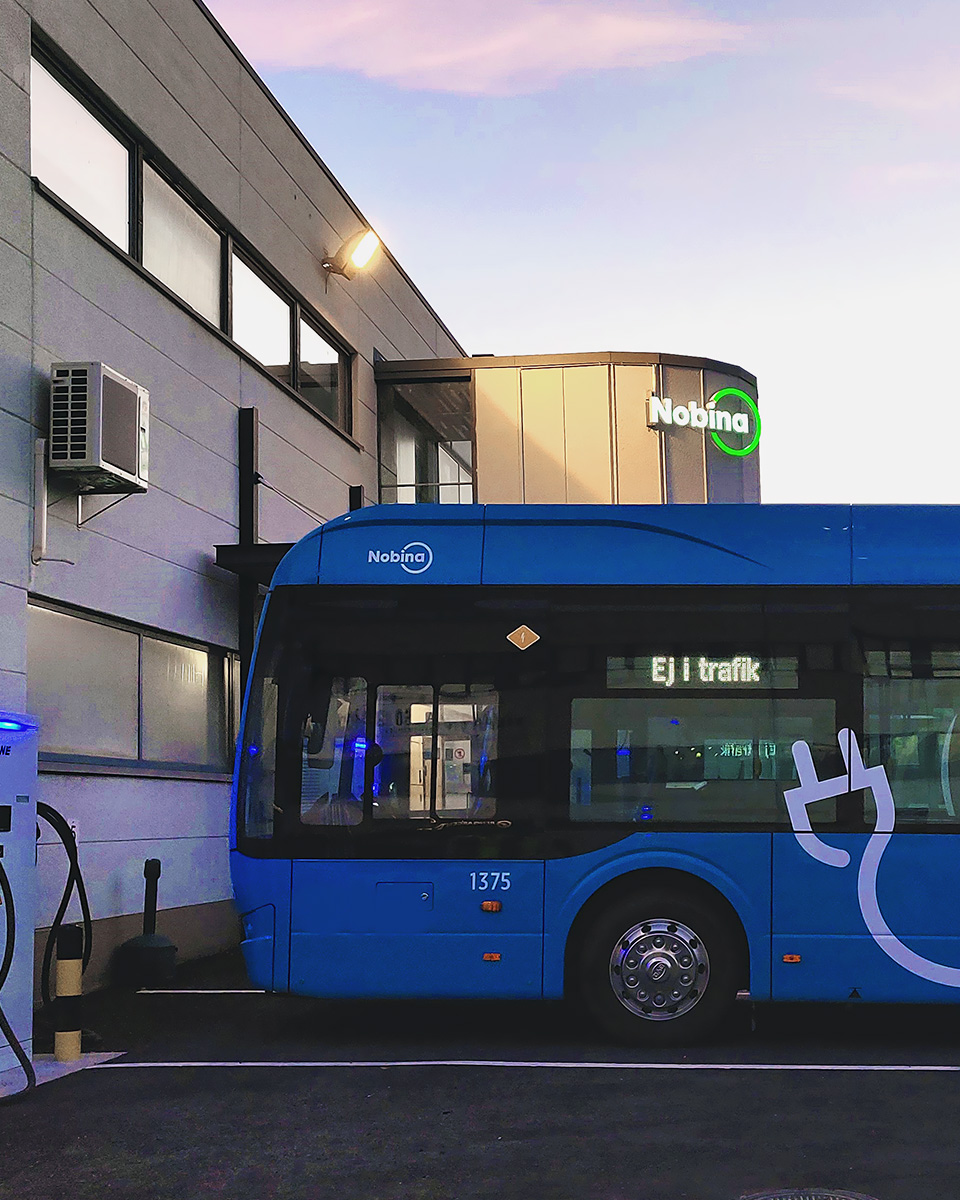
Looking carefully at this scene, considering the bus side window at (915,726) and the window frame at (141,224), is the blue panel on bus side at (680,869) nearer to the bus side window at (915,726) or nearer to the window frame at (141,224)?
the bus side window at (915,726)

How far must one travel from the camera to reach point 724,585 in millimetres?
9312

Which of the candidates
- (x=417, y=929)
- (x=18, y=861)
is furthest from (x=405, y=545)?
(x=18, y=861)

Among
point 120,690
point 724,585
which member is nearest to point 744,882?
point 724,585

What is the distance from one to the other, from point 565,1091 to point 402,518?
3.70m

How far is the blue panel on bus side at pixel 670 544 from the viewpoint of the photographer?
368 inches

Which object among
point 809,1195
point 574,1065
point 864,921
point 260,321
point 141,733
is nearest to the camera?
point 809,1195

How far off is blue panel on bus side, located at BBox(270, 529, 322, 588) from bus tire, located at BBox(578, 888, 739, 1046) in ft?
9.23

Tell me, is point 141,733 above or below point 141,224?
below

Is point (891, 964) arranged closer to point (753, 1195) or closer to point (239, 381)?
point (753, 1195)

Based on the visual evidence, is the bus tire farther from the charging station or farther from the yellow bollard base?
the charging station

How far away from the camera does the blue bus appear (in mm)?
8953

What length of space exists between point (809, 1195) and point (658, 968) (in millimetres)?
3387

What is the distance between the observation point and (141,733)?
12.6 meters

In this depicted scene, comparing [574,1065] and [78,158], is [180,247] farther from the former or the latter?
[574,1065]
